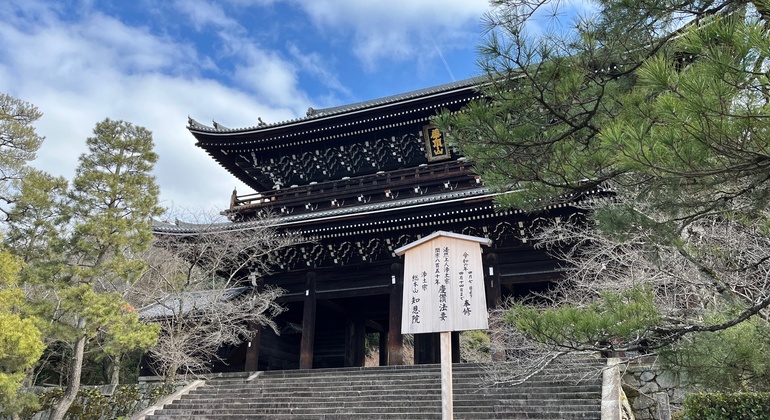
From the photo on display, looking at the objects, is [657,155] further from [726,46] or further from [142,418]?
[142,418]

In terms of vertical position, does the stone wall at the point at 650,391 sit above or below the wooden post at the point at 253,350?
below

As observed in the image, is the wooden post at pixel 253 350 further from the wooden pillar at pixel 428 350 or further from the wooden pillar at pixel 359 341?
the wooden pillar at pixel 428 350

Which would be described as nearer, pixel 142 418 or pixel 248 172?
pixel 142 418

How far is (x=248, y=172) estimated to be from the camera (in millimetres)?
15539

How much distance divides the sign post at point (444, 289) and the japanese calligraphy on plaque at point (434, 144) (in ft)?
21.3

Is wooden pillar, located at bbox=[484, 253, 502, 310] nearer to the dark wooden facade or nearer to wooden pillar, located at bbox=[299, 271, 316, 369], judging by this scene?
the dark wooden facade

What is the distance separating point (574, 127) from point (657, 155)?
110 centimetres

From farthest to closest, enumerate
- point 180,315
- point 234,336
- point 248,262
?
point 248,262 < point 234,336 < point 180,315

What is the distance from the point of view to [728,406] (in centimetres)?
592

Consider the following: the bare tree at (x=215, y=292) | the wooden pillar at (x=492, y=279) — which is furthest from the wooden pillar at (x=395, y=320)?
the bare tree at (x=215, y=292)

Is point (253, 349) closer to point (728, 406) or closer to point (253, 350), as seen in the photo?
point (253, 350)

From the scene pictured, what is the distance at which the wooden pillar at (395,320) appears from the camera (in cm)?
1058

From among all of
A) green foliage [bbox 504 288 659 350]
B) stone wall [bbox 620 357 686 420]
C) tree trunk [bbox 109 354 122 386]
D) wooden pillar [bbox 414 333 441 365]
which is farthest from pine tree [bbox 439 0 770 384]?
tree trunk [bbox 109 354 122 386]

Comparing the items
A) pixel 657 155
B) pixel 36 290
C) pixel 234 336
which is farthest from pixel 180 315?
pixel 657 155
